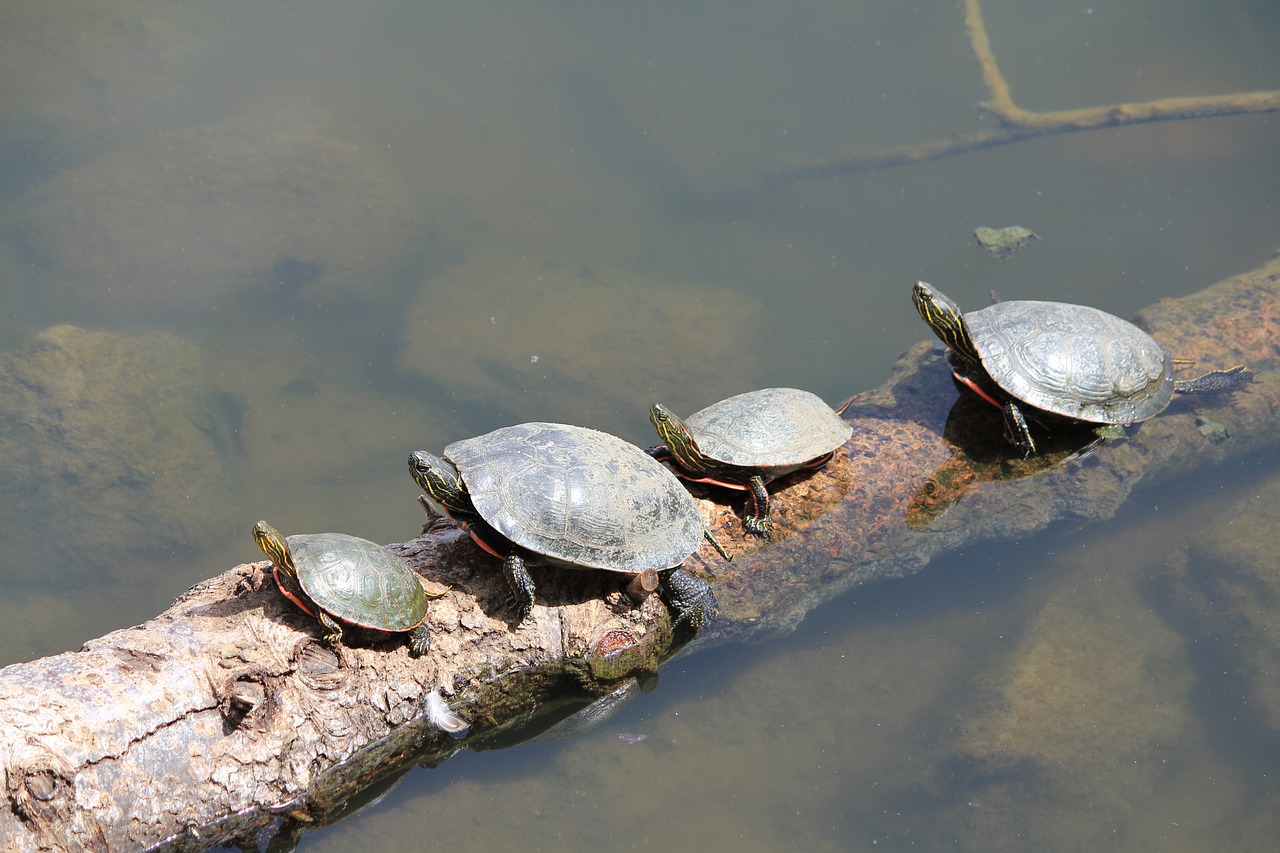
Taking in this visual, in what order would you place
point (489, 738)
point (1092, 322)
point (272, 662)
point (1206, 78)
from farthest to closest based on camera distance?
point (1206, 78), point (1092, 322), point (489, 738), point (272, 662)

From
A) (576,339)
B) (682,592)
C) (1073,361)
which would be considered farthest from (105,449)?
(1073,361)

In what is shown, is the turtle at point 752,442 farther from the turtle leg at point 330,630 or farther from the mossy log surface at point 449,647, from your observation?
the turtle leg at point 330,630

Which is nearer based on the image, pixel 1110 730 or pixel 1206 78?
pixel 1110 730

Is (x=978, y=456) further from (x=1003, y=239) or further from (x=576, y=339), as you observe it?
(x=1003, y=239)

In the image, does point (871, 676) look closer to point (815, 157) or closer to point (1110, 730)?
point (1110, 730)

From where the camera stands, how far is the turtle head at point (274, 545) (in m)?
3.34

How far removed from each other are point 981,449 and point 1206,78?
9525mm

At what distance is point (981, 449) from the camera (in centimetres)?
491

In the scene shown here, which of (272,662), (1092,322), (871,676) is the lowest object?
(871,676)

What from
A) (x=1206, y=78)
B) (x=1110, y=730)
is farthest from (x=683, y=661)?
(x=1206, y=78)

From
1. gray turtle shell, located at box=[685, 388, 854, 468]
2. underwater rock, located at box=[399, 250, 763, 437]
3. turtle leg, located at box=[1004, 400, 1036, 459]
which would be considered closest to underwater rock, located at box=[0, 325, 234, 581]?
underwater rock, located at box=[399, 250, 763, 437]

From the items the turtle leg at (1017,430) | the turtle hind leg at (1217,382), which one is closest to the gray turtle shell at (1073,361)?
the turtle leg at (1017,430)

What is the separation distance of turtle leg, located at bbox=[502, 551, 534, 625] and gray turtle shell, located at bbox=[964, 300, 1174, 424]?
8.92ft

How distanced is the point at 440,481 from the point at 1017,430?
3137 millimetres
